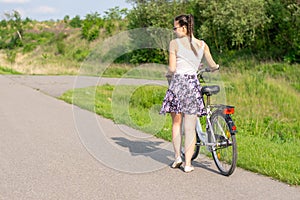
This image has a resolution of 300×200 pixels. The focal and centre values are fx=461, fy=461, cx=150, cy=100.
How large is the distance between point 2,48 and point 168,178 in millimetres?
60135

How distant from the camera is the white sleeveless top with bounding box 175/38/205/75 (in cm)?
573

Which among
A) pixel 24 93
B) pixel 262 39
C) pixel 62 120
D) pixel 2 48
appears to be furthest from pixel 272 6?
pixel 2 48

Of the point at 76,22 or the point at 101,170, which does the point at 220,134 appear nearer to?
the point at 101,170

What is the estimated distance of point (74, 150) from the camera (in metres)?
7.31

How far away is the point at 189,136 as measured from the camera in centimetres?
603

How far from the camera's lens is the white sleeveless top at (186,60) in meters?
5.73

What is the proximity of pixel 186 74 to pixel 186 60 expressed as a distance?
18 cm

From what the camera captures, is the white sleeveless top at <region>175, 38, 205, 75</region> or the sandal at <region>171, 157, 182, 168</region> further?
the sandal at <region>171, 157, 182, 168</region>

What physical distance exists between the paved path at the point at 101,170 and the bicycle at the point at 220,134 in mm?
179

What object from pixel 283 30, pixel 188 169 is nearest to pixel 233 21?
pixel 283 30

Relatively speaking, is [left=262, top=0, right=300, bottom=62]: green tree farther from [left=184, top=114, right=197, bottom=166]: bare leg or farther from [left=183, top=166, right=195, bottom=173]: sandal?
[left=183, top=166, right=195, bottom=173]: sandal

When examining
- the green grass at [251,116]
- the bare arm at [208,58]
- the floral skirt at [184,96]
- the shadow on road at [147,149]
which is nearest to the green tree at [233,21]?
the green grass at [251,116]

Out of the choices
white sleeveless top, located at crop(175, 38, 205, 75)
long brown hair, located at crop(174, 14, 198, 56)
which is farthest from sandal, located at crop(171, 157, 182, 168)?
long brown hair, located at crop(174, 14, 198, 56)

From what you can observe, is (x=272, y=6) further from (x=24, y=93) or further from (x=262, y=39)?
(x=24, y=93)
